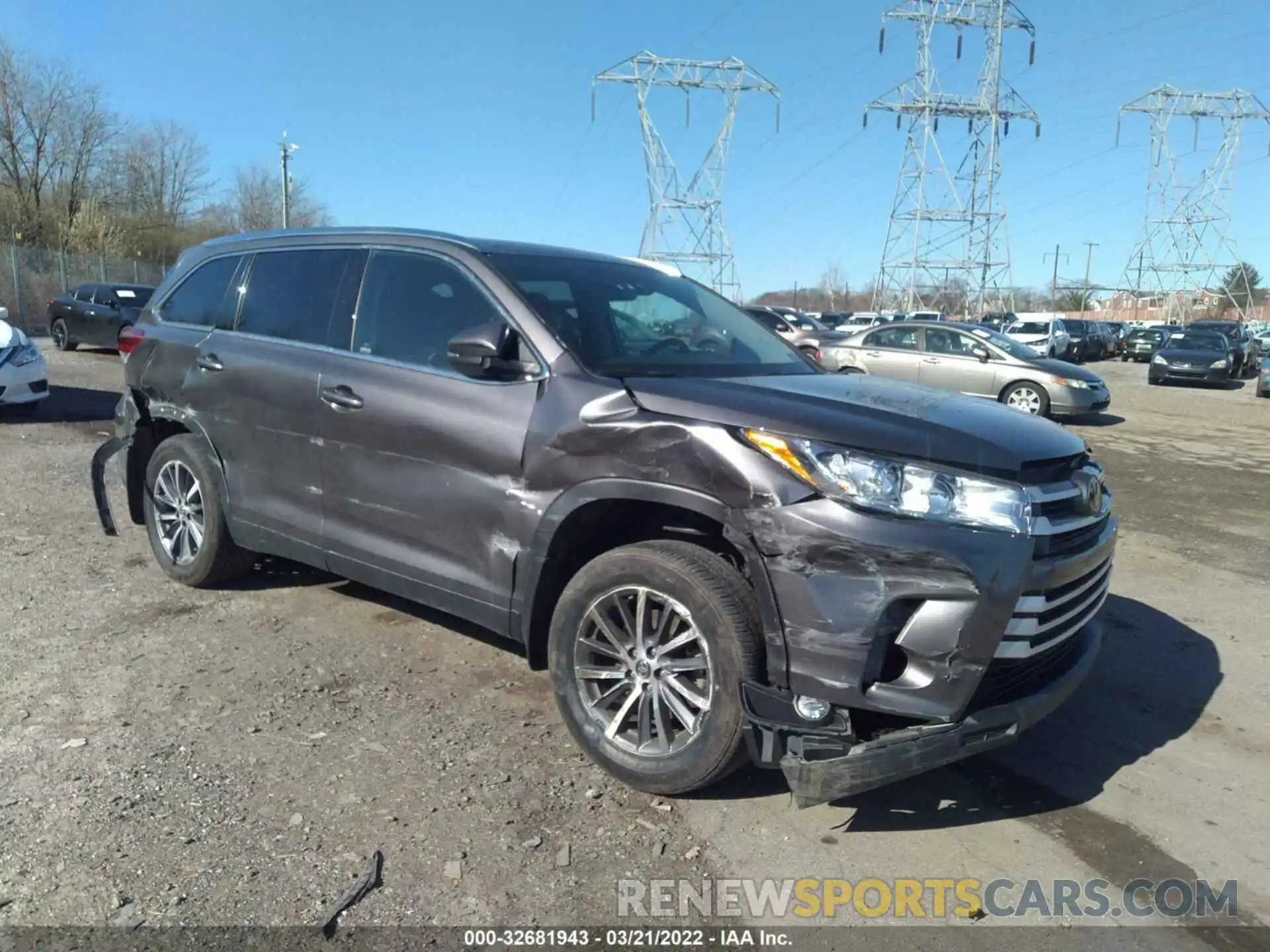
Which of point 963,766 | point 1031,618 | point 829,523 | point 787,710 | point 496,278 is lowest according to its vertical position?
point 963,766

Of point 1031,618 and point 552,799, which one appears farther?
point 552,799

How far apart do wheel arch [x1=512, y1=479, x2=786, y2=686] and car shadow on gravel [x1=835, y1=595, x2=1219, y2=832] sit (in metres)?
0.85

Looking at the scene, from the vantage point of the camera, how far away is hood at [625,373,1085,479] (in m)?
2.85

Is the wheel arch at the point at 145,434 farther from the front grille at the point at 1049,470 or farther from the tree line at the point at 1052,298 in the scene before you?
the tree line at the point at 1052,298

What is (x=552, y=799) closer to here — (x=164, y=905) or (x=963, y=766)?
(x=164, y=905)

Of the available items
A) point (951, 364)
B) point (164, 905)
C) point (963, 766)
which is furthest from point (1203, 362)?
point (164, 905)

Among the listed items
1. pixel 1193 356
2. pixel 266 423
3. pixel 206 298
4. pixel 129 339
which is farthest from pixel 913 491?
pixel 1193 356

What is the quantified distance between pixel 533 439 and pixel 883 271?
48601 mm

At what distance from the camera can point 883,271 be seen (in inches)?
1925

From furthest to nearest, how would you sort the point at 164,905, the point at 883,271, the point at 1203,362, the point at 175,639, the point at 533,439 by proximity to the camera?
1. the point at 883,271
2. the point at 1203,362
3. the point at 175,639
4. the point at 533,439
5. the point at 164,905

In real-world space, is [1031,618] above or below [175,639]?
above

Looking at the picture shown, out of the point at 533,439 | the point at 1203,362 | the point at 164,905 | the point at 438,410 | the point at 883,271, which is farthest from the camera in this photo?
the point at 883,271

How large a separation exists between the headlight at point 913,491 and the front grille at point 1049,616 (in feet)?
0.78

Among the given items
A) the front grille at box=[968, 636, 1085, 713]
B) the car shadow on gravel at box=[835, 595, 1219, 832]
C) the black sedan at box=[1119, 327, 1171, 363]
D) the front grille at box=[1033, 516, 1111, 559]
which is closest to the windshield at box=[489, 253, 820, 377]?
the front grille at box=[1033, 516, 1111, 559]
